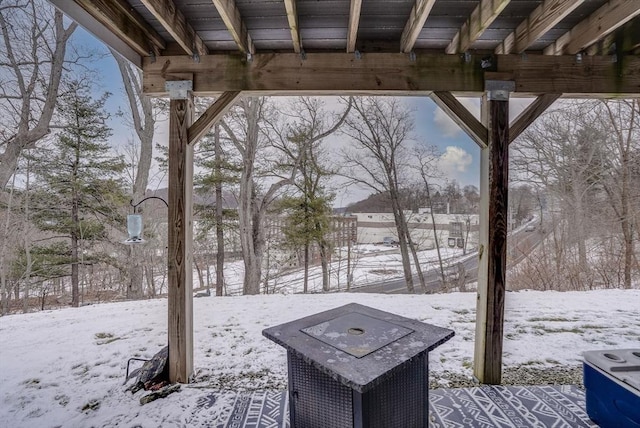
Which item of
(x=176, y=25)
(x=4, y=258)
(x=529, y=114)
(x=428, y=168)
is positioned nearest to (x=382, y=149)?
(x=428, y=168)

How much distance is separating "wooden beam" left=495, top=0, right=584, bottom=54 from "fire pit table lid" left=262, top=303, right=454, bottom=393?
5.93 feet

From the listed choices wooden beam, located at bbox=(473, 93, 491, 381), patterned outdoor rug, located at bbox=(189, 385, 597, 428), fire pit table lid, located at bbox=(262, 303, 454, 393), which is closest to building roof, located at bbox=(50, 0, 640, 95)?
wooden beam, located at bbox=(473, 93, 491, 381)

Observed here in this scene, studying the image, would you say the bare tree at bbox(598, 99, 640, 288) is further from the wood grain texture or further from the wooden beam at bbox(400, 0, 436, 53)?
the wooden beam at bbox(400, 0, 436, 53)

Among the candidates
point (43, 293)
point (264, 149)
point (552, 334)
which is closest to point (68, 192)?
point (43, 293)

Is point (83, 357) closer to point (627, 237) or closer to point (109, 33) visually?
point (109, 33)

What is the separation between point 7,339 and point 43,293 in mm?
5153

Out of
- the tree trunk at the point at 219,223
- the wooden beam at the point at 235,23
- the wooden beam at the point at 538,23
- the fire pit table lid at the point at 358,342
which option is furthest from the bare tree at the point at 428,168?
the fire pit table lid at the point at 358,342

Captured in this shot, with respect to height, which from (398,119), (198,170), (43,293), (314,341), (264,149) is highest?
(398,119)

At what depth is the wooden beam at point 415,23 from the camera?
1.60m

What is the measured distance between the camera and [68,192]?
6945 millimetres

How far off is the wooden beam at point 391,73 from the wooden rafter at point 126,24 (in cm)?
11

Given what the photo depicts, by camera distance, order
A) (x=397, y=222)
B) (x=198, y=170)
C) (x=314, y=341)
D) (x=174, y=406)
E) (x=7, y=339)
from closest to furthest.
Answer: (x=314, y=341) → (x=174, y=406) → (x=7, y=339) → (x=198, y=170) → (x=397, y=222)

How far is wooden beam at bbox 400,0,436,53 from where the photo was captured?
1.60 meters

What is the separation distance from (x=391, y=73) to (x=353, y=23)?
1.74 feet
